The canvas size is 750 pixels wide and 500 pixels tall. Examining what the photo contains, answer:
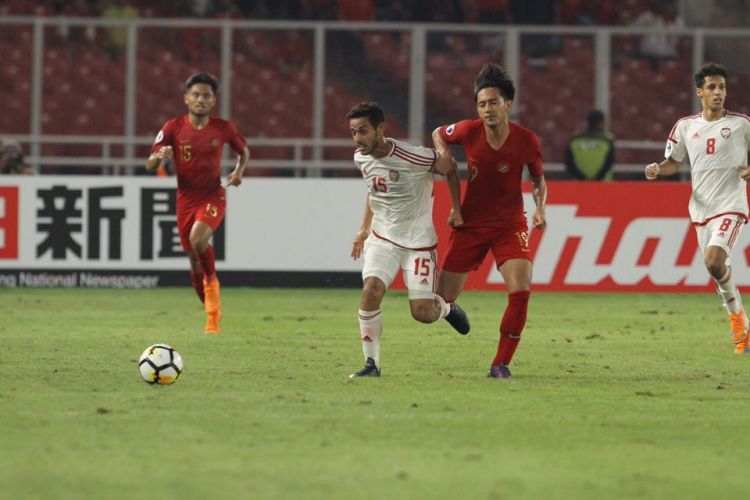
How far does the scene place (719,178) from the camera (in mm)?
11633

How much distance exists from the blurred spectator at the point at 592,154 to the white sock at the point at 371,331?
1053 cm

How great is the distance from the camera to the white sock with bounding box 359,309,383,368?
379 inches

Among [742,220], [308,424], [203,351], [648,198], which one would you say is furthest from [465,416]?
[648,198]

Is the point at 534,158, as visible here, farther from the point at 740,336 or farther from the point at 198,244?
the point at 198,244

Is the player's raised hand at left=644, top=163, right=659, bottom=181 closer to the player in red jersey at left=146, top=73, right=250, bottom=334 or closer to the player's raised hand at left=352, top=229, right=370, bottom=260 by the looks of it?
the player's raised hand at left=352, top=229, right=370, bottom=260

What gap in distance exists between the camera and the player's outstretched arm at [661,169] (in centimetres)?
1109

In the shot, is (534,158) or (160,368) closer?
(160,368)

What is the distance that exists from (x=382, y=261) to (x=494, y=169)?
937mm

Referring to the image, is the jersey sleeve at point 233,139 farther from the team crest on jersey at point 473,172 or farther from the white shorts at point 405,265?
the team crest on jersey at point 473,172

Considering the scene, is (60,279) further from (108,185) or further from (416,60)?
(416,60)

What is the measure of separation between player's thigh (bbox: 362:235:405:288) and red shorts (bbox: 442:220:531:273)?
46 centimetres

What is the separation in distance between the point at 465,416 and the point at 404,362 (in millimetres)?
2822

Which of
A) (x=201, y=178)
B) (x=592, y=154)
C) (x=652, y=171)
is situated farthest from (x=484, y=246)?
(x=592, y=154)

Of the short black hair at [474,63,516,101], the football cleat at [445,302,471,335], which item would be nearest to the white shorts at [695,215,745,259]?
the football cleat at [445,302,471,335]
